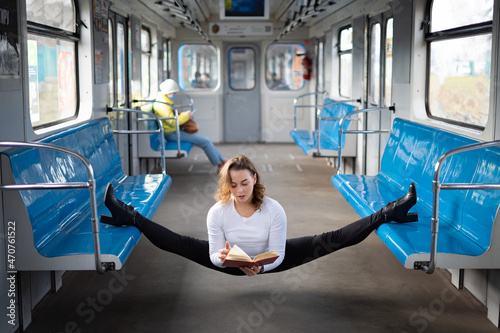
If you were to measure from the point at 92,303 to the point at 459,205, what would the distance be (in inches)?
93.4

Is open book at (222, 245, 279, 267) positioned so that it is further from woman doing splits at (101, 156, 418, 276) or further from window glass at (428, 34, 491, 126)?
window glass at (428, 34, 491, 126)

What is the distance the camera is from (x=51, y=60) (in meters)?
5.24

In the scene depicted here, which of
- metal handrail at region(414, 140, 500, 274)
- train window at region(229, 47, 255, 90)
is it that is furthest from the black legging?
train window at region(229, 47, 255, 90)

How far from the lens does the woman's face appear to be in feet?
10.5

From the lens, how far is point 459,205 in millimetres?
3838

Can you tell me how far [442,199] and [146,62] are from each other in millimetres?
6624

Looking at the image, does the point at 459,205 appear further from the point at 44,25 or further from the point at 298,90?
the point at 298,90

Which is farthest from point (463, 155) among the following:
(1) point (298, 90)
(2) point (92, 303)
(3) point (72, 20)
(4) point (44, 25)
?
(1) point (298, 90)

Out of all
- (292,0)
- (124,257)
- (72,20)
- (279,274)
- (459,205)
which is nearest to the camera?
(124,257)

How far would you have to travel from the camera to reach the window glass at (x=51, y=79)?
4.72 metres

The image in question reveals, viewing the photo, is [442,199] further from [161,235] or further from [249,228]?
[161,235]

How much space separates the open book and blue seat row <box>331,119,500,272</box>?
754mm

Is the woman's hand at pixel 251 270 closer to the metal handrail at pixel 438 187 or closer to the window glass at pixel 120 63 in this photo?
the metal handrail at pixel 438 187

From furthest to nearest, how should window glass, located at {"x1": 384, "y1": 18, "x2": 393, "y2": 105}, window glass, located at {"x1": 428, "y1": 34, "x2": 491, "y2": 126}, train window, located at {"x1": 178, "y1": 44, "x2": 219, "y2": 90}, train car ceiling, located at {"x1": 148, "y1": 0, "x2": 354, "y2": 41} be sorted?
train window, located at {"x1": 178, "y1": 44, "x2": 219, "y2": 90}
train car ceiling, located at {"x1": 148, "y1": 0, "x2": 354, "y2": 41}
window glass, located at {"x1": 384, "y1": 18, "x2": 393, "y2": 105}
window glass, located at {"x1": 428, "y1": 34, "x2": 491, "y2": 126}
